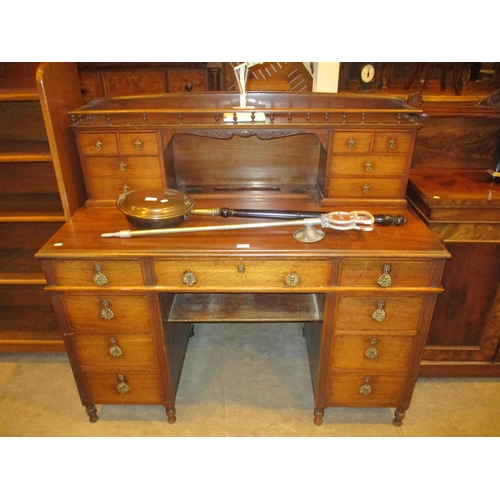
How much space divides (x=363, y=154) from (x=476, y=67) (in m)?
6.03

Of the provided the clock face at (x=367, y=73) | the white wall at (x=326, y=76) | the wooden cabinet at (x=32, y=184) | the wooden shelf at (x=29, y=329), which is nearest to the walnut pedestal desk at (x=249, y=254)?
the wooden cabinet at (x=32, y=184)

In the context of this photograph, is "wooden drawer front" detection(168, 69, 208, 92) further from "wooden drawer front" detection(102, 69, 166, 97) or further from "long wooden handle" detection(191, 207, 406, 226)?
"long wooden handle" detection(191, 207, 406, 226)

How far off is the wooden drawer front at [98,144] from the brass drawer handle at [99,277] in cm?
58

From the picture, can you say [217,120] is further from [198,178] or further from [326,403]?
[326,403]

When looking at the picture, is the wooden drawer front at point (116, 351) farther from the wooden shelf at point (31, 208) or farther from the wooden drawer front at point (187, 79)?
the wooden drawer front at point (187, 79)

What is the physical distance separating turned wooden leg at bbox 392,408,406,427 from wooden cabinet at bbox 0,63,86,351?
1.96 metres

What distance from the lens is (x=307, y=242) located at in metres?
1.59

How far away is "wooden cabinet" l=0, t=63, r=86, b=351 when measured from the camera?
1.80 m

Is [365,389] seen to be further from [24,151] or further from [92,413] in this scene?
[24,151]

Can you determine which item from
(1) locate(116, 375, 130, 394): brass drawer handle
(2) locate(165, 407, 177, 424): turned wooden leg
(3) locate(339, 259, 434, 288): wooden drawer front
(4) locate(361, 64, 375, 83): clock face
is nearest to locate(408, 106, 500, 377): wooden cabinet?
(3) locate(339, 259, 434, 288): wooden drawer front

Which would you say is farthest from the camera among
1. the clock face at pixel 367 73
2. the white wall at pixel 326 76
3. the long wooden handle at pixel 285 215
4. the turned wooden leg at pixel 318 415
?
the clock face at pixel 367 73

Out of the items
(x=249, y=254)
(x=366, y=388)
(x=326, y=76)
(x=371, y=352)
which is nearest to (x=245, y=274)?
(x=249, y=254)

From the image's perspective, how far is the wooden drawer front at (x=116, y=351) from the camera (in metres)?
1.79
